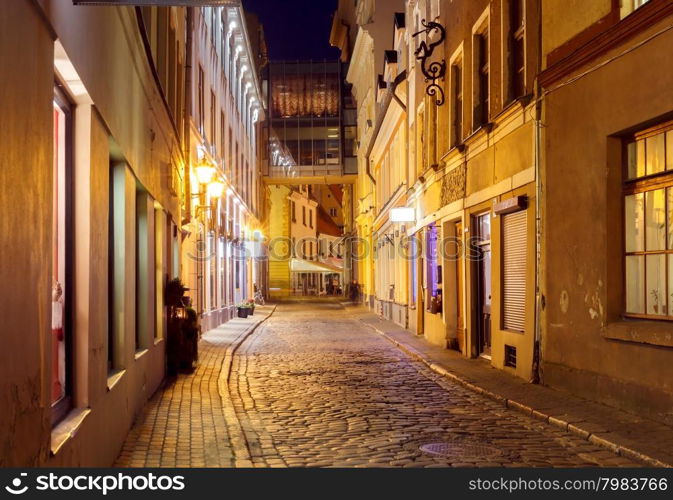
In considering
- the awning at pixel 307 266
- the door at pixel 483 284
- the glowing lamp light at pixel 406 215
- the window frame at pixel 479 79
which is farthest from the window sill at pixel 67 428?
the awning at pixel 307 266

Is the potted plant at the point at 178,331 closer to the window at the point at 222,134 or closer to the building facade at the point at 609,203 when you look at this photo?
the building facade at the point at 609,203

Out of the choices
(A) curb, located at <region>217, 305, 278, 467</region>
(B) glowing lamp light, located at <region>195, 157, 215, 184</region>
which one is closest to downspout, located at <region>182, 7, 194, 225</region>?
(B) glowing lamp light, located at <region>195, 157, 215, 184</region>

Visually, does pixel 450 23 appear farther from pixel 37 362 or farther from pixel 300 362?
pixel 37 362

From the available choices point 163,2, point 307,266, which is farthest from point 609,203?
point 307,266

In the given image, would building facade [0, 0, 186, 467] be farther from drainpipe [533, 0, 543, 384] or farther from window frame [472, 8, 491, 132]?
window frame [472, 8, 491, 132]

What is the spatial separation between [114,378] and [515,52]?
9.07m

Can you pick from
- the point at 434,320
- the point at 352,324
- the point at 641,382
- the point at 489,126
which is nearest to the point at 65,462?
the point at 641,382

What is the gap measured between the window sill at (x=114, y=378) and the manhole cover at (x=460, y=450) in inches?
119

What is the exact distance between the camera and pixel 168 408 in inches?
390

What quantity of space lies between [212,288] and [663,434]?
19898 mm

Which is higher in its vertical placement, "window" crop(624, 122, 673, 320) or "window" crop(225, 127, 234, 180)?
"window" crop(225, 127, 234, 180)

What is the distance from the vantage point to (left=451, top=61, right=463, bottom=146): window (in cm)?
1697

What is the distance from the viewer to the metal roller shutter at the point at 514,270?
41.6ft

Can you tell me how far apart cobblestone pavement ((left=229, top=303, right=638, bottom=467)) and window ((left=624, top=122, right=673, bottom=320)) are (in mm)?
1925
